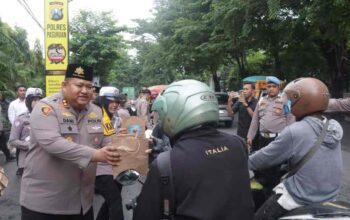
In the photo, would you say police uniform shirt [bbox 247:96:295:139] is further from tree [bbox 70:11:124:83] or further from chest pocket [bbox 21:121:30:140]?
tree [bbox 70:11:124:83]

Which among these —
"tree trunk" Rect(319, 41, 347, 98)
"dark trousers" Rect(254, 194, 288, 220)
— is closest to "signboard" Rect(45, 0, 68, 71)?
"dark trousers" Rect(254, 194, 288, 220)

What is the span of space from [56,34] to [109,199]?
7419 mm

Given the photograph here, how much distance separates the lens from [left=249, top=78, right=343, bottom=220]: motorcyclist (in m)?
3.02

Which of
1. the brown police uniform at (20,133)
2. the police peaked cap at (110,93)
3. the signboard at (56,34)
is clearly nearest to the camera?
the police peaked cap at (110,93)

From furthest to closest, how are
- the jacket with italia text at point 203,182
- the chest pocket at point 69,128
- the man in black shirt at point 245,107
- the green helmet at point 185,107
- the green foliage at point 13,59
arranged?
the green foliage at point 13,59
the man in black shirt at point 245,107
the chest pocket at point 69,128
the green helmet at point 185,107
the jacket with italia text at point 203,182

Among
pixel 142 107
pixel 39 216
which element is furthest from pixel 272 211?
pixel 142 107

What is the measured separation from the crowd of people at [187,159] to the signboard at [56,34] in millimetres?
8510

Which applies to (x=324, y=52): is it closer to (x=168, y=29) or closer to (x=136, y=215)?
(x=168, y=29)

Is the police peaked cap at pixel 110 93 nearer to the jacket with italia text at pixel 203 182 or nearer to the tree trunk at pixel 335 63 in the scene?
the jacket with italia text at pixel 203 182

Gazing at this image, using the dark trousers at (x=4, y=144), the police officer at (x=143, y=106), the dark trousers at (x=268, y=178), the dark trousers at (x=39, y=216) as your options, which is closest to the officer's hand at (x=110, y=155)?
the dark trousers at (x=39, y=216)

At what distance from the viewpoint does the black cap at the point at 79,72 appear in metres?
3.15

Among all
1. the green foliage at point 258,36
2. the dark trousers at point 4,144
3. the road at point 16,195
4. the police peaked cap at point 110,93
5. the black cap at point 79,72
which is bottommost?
the road at point 16,195

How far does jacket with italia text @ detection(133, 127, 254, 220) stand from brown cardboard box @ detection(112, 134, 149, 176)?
65 cm

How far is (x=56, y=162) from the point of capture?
119 inches
